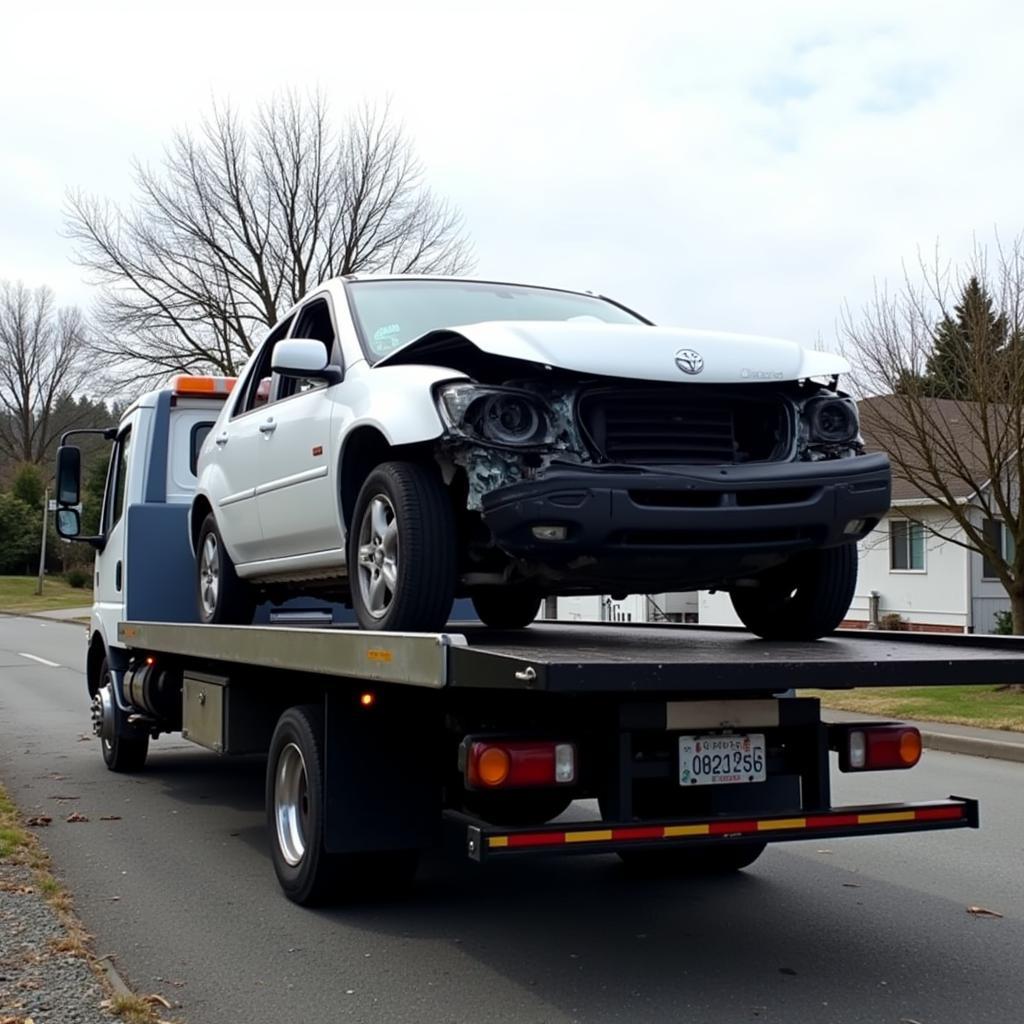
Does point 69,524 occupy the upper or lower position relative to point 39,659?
upper

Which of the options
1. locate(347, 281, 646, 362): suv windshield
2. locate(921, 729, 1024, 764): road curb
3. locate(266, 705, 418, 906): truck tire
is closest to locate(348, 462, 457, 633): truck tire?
locate(266, 705, 418, 906): truck tire

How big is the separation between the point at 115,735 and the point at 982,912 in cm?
622

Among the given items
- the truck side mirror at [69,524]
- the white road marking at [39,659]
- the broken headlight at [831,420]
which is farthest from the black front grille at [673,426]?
the white road marking at [39,659]

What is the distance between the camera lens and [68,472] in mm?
10008

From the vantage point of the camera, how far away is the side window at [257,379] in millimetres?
7469

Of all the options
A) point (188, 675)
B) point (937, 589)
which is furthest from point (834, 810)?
point (937, 589)

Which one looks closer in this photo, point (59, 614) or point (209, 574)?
point (209, 574)

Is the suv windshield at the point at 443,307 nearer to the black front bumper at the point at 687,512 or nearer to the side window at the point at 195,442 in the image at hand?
the black front bumper at the point at 687,512

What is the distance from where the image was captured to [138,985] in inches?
187

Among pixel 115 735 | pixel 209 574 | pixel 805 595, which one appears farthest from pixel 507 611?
pixel 115 735

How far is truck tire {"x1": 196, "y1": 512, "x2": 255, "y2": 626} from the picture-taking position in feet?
25.3

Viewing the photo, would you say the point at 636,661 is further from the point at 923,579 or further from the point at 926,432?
the point at 923,579

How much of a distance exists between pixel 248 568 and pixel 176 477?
2353 millimetres

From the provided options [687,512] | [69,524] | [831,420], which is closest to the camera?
[687,512]
